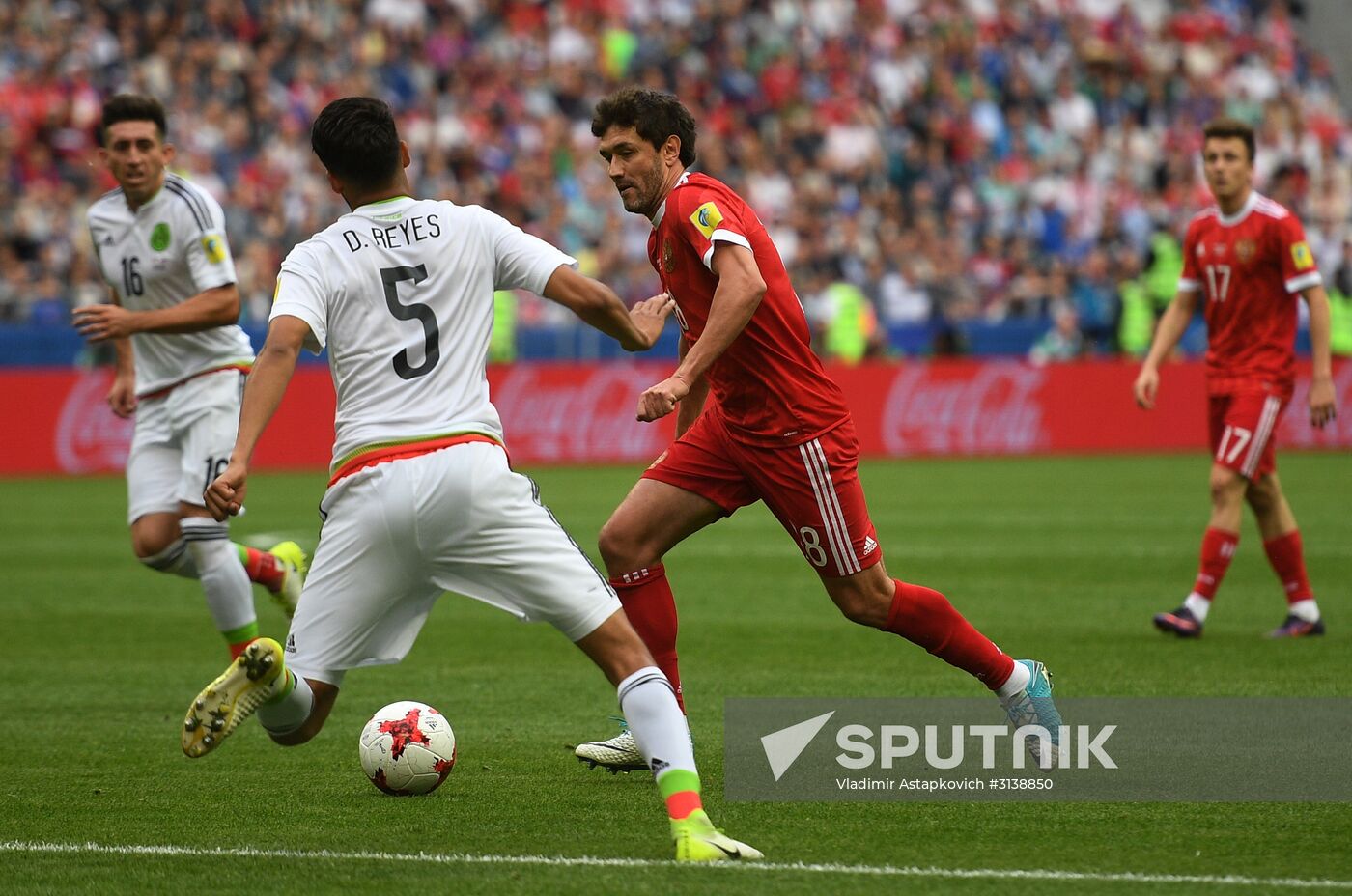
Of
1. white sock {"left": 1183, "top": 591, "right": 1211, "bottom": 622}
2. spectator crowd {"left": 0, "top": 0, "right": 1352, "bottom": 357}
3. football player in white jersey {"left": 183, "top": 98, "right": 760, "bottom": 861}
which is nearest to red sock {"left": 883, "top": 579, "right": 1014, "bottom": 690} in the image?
football player in white jersey {"left": 183, "top": 98, "right": 760, "bottom": 861}

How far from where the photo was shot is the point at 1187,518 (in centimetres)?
1636

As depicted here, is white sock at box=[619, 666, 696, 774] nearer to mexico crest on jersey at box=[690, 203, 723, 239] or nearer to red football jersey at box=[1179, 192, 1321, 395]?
mexico crest on jersey at box=[690, 203, 723, 239]

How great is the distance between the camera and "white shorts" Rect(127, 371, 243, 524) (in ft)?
28.4

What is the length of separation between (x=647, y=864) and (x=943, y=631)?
1.78m

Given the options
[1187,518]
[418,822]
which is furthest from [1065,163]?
[418,822]

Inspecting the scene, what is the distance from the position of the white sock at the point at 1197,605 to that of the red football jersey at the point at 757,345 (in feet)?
13.4

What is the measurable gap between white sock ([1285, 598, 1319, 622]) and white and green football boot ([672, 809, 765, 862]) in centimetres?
571

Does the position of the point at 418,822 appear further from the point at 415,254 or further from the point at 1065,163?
the point at 1065,163

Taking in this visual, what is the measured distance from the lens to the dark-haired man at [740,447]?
243 inches

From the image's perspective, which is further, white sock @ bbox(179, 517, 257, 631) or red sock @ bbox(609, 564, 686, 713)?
white sock @ bbox(179, 517, 257, 631)

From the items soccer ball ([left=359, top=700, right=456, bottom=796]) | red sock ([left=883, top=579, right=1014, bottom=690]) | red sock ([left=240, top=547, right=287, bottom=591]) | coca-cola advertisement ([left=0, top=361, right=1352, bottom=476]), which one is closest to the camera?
soccer ball ([left=359, top=700, right=456, bottom=796])

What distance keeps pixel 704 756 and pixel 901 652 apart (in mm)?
2887

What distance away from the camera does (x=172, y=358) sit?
8.85m

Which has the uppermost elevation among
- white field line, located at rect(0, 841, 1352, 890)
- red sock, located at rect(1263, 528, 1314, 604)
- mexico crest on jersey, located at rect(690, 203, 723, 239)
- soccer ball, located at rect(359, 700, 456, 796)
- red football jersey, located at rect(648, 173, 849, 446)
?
mexico crest on jersey, located at rect(690, 203, 723, 239)
